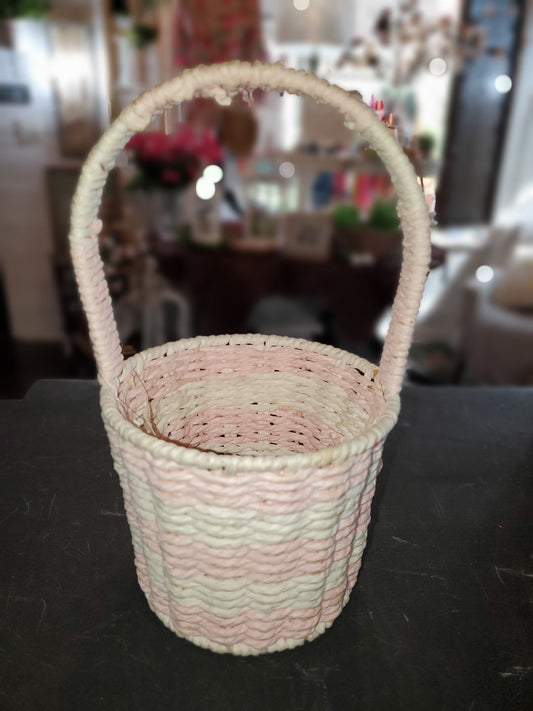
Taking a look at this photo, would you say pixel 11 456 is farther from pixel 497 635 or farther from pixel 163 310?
pixel 163 310

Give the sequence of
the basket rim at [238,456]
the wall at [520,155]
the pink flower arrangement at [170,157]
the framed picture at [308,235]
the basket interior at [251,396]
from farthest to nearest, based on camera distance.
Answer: the wall at [520,155] → the framed picture at [308,235] → the pink flower arrangement at [170,157] → the basket interior at [251,396] → the basket rim at [238,456]

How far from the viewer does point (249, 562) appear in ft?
A: 1.34

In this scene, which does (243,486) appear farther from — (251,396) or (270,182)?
(270,182)

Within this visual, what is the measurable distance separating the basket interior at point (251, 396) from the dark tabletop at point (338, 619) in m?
0.11

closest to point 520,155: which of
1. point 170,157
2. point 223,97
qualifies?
point 170,157

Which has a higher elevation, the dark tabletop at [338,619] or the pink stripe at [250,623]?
the pink stripe at [250,623]

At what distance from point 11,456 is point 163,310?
1.56 m

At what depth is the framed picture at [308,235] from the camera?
6.85 ft

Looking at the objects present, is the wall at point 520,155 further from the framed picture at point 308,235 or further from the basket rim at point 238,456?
the basket rim at point 238,456

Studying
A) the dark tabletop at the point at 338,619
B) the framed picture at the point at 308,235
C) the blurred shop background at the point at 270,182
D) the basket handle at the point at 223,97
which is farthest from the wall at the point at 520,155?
the basket handle at the point at 223,97

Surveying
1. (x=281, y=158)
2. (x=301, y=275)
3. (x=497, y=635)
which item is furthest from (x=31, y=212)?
(x=497, y=635)

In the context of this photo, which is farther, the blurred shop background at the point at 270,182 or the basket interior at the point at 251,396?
the blurred shop background at the point at 270,182

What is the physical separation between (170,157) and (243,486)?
1.80m

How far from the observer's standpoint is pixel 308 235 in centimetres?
211
